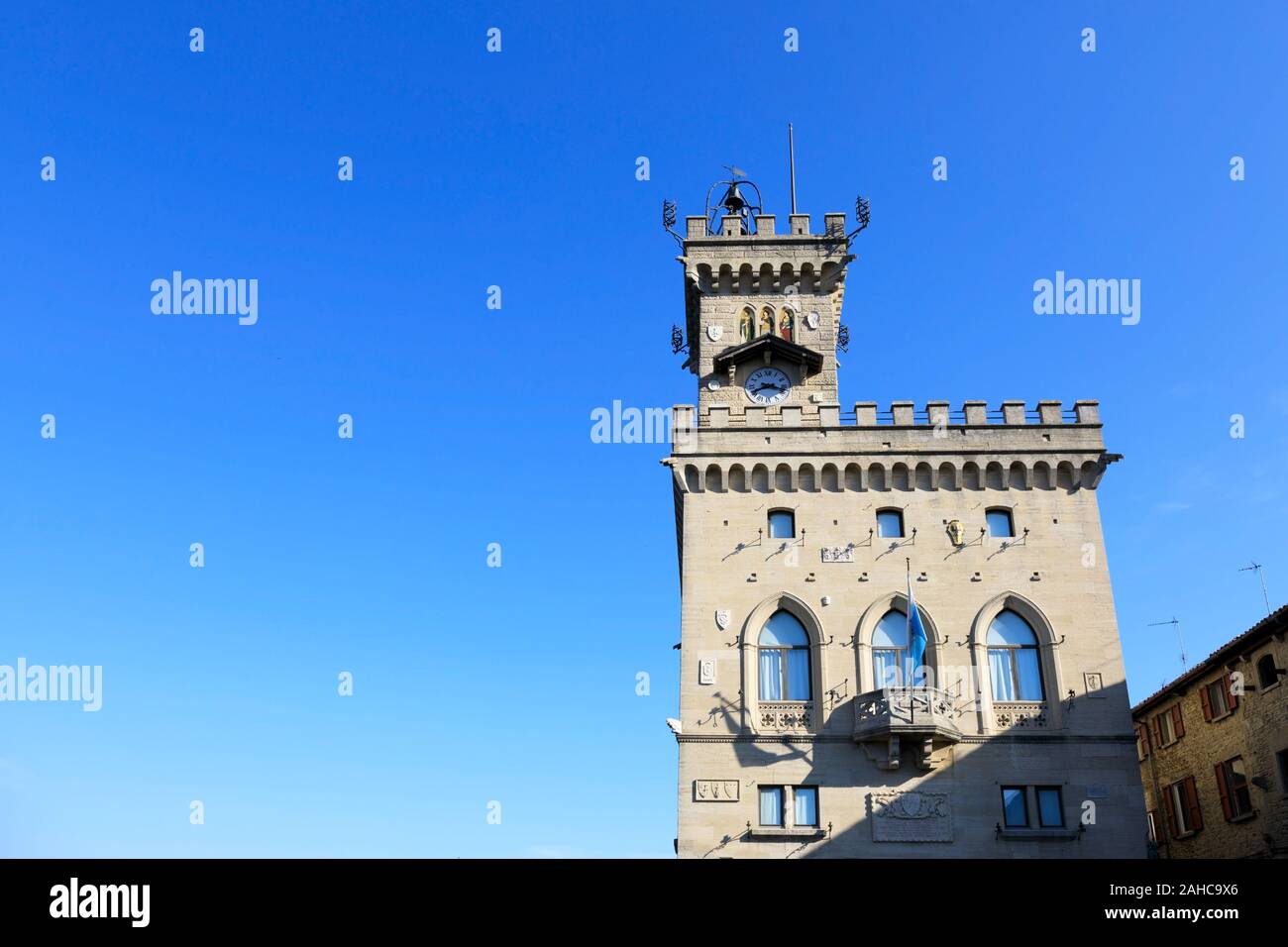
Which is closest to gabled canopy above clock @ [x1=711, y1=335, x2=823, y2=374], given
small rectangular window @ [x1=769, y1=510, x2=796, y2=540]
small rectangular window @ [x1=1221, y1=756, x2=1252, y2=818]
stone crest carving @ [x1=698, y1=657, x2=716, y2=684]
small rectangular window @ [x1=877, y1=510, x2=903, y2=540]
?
small rectangular window @ [x1=769, y1=510, x2=796, y2=540]

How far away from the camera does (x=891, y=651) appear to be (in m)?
36.5

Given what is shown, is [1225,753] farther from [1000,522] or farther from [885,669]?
[885,669]

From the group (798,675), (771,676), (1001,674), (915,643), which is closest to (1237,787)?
(1001,674)

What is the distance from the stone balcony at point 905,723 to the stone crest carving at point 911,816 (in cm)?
98

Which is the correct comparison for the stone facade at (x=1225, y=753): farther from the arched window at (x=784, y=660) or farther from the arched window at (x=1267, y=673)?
the arched window at (x=784, y=660)

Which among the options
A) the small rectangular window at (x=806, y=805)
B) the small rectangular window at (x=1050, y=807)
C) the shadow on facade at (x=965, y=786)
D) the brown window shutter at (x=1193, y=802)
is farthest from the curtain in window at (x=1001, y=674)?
the brown window shutter at (x=1193, y=802)

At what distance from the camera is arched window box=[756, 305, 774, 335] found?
46219 millimetres

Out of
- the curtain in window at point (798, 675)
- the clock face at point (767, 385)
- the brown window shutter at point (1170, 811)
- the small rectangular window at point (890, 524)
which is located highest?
the clock face at point (767, 385)

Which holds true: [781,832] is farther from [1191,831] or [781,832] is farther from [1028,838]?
[1191,831]

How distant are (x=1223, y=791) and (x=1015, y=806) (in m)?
10.6

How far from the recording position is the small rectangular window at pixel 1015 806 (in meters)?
33.9

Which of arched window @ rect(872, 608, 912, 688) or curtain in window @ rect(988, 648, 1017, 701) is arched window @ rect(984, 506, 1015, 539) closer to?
curtain in window @ rect(988, 648, 1017, 701)

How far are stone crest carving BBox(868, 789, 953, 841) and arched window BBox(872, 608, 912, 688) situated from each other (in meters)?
3.70
